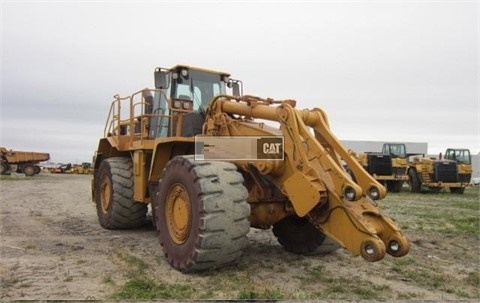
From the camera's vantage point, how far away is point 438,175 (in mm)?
24906

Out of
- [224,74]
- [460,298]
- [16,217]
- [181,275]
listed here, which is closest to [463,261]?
[460,298]

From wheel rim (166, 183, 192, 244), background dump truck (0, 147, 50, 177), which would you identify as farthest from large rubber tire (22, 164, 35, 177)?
wheel rim (166, 183, 192, 244)

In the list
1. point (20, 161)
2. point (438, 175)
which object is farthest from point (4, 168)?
point (438, 175)

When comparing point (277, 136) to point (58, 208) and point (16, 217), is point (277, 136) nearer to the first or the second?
point (16, 217)

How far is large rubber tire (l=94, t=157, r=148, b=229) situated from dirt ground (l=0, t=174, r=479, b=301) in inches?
12.4

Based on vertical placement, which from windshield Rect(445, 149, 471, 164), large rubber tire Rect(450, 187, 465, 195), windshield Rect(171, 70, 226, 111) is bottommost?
large rubber tire Rect(450, 187, 465, 195)

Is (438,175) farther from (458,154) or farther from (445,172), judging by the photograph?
(458,154)

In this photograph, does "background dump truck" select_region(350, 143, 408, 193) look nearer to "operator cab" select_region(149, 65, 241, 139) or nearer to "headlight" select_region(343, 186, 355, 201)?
"operator cab" select_region(149, 65, 241, 139)

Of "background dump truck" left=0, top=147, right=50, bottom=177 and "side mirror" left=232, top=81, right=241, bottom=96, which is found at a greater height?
"side mirror" left=232, top=81, right=241, bottom=96

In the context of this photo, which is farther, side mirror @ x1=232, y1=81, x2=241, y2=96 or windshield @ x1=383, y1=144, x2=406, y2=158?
windshield @ x1=383, y1=144, x2=406, y2=158

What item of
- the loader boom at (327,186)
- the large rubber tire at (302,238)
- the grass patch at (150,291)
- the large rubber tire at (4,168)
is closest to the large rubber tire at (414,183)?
the large rubber tire at (302,238)

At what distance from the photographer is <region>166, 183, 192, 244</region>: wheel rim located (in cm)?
634

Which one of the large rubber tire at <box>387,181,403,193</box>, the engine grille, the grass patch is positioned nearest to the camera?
the grass patch

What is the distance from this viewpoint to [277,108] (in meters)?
6.41
